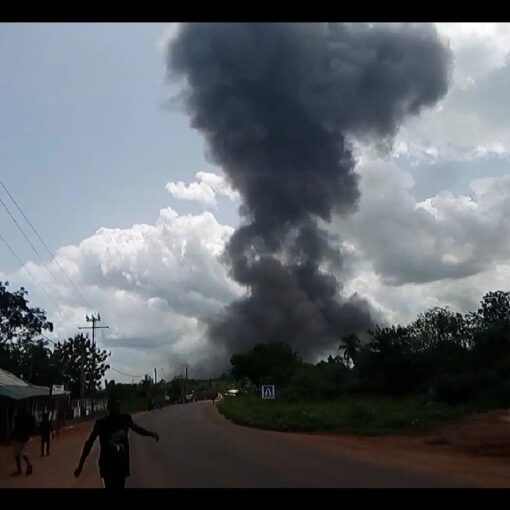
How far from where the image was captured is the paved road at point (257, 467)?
16.2m

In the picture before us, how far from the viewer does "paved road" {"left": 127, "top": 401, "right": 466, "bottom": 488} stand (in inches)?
637

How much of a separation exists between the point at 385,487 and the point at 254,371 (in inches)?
3664

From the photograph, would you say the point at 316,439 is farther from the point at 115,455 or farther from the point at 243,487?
the point at 115,455

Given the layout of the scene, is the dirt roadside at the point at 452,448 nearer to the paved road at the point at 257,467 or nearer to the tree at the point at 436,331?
the paved road at the point at 257,467

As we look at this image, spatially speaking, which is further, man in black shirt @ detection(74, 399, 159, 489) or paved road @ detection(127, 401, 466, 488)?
paved road @ detection(127, 401, 466, 488)

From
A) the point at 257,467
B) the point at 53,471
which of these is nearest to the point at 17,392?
the point at 53,471

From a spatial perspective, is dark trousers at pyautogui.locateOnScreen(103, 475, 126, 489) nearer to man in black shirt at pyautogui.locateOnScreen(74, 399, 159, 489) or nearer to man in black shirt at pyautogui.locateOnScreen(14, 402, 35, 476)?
man in black shirt at pyautogui.locateOnScreen(74, 399, 159, 489)

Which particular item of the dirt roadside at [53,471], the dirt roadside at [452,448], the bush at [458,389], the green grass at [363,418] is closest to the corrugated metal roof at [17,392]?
the dirt roadside at [53,471]

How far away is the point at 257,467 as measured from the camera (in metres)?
19.7

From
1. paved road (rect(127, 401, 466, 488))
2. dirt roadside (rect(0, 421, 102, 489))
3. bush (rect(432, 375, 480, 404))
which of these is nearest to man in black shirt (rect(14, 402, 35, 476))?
dirt roadside (rect(0, 421, 102, 489))

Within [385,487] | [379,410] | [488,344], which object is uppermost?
[488,344]

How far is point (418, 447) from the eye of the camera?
90.5 feet
